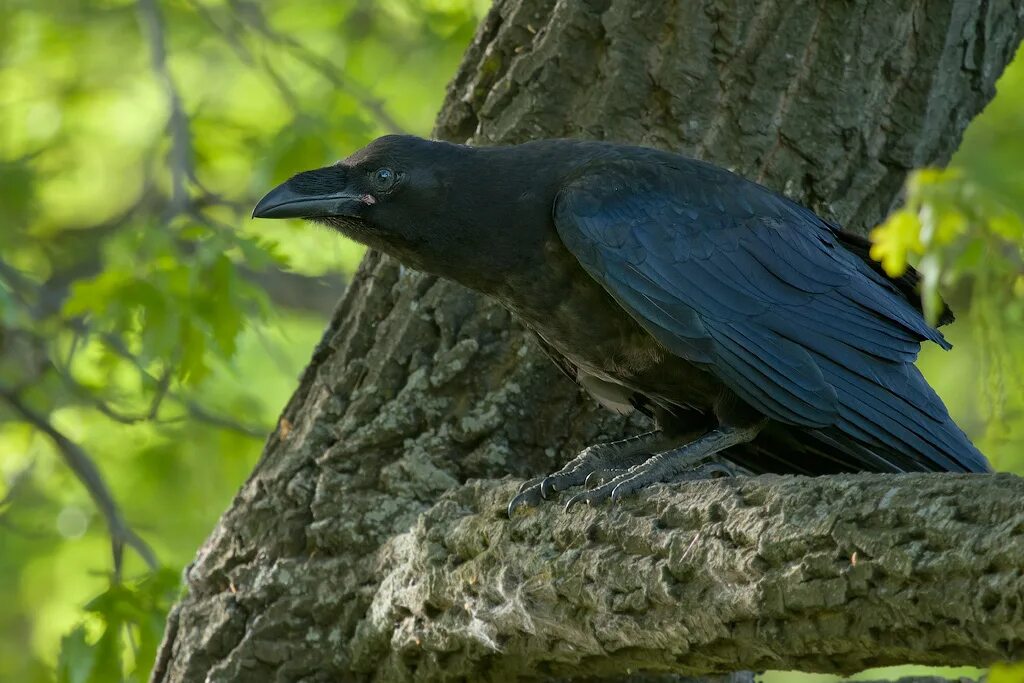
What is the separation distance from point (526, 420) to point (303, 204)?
1026 mm

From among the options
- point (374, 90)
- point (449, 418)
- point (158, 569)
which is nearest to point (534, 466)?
point (449, 418)

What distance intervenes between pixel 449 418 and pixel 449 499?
52cm

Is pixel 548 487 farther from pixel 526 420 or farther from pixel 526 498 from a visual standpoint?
pixel 526 420

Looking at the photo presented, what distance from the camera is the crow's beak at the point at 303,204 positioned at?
4281mm

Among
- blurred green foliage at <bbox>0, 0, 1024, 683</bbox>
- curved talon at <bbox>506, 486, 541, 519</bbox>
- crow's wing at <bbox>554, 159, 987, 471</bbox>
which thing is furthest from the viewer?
blurred green foliage at <bbox>0, 0, 1024, 683</bbox>

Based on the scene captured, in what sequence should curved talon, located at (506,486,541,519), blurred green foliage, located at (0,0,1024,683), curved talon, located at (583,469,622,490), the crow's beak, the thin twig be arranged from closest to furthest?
curved talon, located at (506,486,541,519) → curved talon, located at (583,469,622,490) → the crow's beak → blurred green foliage, located at (0,0,1024,683) → the thin twig

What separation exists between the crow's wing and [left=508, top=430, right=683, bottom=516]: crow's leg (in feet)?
1.46

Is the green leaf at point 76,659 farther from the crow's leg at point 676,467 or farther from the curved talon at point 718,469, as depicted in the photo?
the curved talon at point 718,469

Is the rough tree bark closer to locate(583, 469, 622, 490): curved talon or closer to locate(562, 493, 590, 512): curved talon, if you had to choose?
locate(562, 493, 590, 512): curved talon

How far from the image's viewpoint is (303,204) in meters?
4.31

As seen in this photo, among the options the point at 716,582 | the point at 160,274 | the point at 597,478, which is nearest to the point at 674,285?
the point at 597,478

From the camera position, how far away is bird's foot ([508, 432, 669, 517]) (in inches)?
150

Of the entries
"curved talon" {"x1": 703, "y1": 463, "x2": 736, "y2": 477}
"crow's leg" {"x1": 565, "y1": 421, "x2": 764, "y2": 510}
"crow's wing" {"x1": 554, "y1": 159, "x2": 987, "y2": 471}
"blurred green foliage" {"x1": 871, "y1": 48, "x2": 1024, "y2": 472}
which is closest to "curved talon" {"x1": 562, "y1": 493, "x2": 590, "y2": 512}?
"crow's leg" {"x1": 565, "y1": 421, "x2": 764, "y2": 510}

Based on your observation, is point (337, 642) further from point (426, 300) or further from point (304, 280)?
point (304, 280)
